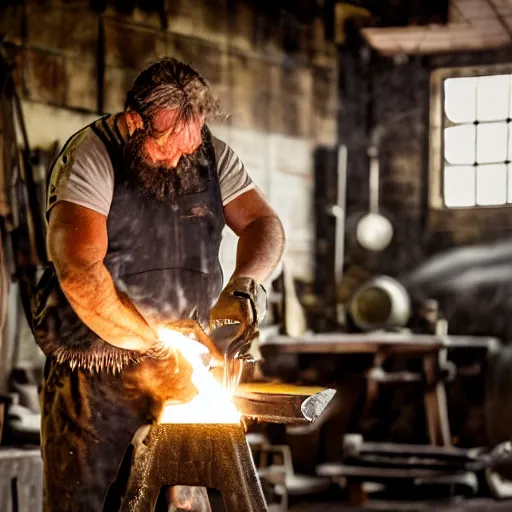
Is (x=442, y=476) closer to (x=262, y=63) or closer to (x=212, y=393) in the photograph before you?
(x=262, y=63)

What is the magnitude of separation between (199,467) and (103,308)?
64 centimetres

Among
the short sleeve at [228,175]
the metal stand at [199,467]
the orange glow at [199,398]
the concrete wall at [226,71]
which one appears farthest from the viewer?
the concrete wall at [226,71]

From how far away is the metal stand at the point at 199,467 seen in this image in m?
3.39

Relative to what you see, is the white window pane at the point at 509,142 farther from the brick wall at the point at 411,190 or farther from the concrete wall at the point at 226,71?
the concrete wall at the point at 226,71

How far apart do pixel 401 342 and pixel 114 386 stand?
16.5 ft

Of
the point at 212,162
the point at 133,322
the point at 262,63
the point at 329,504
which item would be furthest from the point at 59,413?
the point at 262,63

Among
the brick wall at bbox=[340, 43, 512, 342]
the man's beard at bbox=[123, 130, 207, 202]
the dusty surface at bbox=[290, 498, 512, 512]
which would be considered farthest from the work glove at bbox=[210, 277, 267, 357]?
the brick wall at bbox=[340, 43, 512, 342]

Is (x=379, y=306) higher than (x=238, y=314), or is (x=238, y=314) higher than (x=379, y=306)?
(x=238, y=314)

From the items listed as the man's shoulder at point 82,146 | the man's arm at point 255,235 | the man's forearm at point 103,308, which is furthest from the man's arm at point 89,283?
the man's arm at point 255,235

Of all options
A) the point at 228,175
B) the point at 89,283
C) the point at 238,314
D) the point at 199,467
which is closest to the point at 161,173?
the point at 228,175

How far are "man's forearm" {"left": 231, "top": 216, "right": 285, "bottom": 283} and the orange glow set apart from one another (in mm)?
420

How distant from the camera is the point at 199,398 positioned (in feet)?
11.9

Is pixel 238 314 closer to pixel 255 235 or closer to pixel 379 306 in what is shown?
pixel 255 235

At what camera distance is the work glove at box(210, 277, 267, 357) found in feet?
11.2
